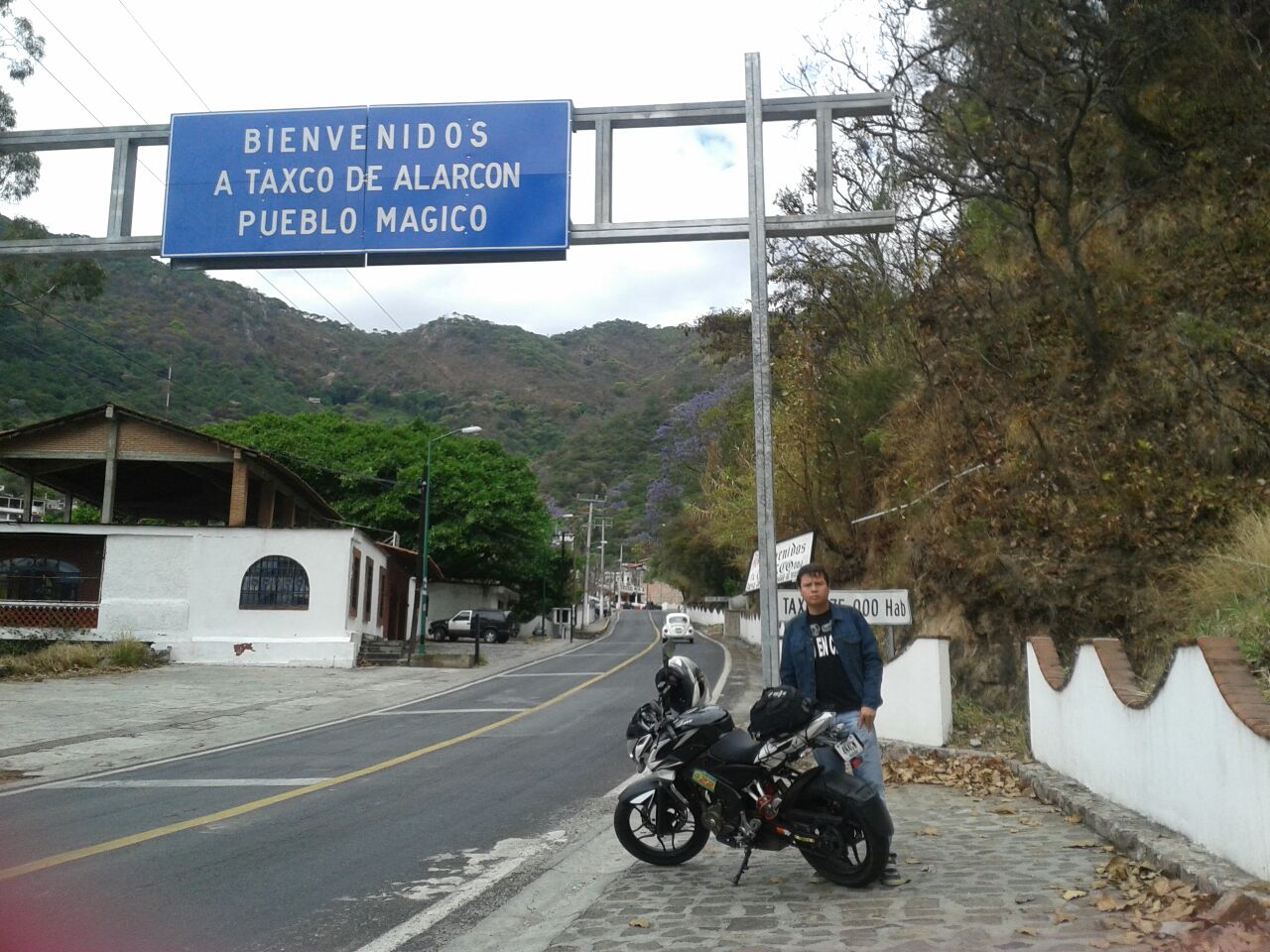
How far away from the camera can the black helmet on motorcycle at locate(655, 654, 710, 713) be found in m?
6.73

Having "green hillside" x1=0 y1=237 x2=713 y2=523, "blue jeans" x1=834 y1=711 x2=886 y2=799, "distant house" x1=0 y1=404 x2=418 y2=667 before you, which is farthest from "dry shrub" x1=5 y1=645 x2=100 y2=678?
"blue jeans" x1=834 y1=711 x2=886 y2=799

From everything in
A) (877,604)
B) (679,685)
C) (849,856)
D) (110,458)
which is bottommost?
(849,856)

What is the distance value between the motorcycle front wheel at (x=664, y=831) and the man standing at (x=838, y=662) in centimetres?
110

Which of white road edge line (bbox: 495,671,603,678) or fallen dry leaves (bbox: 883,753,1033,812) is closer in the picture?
fallen dry leaves (bbox: 883,753,1033,812)

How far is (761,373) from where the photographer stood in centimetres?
1009

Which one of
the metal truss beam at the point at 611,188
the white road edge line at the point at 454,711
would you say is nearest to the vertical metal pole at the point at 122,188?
the metal truss beam at the point at 611,188

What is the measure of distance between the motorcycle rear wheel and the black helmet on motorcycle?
106 centimetres

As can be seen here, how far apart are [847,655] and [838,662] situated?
0.08m

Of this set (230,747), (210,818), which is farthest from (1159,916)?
(230,747)

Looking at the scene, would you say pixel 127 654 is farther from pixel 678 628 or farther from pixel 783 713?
pixel 678 628

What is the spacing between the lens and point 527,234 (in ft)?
33.9

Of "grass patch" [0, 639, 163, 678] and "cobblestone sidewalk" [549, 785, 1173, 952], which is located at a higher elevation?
"grass patch" [0, 639, 163, 678]

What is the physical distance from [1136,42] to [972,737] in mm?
9558

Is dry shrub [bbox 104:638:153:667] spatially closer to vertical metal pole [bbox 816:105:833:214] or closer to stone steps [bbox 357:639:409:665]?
stone steps [bbox 357:639:409:665]
